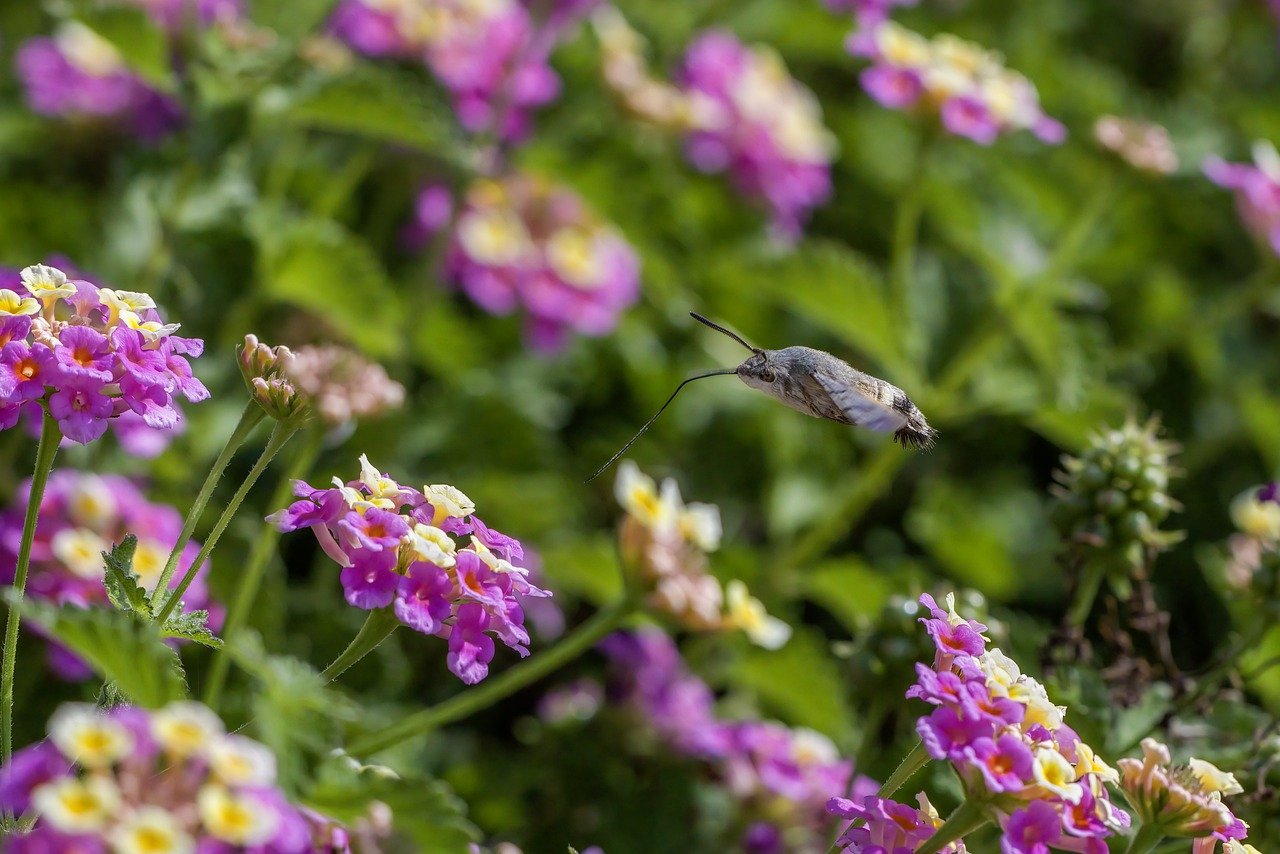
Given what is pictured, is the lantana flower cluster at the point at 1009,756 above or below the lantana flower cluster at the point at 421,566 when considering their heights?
above

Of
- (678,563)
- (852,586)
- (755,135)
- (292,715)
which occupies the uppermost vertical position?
(292,715)

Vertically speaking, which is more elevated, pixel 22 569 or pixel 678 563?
pixel 22 569

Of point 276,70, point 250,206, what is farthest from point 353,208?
point 276,70

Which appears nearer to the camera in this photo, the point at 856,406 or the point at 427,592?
the point at 427,592

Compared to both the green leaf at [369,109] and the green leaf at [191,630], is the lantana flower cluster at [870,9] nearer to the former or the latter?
the green leaf at [369,109]

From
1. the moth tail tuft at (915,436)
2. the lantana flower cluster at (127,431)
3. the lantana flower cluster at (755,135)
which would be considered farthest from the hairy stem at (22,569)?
the lantana flower cluster at (755,135)

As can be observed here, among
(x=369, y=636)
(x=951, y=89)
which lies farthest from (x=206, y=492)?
(x=951, y=89)

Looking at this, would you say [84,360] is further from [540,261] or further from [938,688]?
[540,261]
